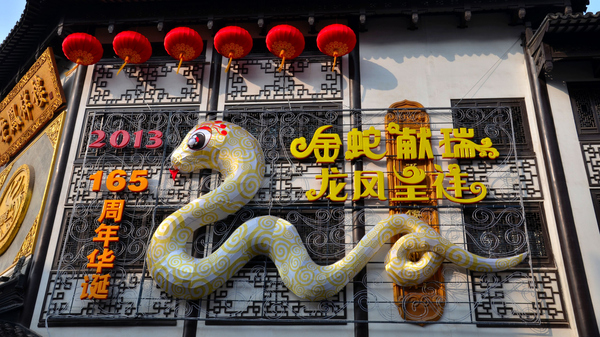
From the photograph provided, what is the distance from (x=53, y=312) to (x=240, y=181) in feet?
9.07

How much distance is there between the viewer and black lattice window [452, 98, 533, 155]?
696cm

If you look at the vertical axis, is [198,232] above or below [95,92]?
below

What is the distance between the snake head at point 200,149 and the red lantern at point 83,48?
2039 mm

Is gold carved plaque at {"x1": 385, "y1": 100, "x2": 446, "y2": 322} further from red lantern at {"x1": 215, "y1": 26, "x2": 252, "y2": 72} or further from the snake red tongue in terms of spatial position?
the snake red tongue

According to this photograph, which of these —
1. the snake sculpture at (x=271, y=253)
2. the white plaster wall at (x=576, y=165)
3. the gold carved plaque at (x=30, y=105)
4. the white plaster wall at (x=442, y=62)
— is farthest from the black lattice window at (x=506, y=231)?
the gold carved plaque at (x=30, y=105)

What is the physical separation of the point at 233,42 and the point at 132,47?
1.47 m

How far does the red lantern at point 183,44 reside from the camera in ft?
24.3

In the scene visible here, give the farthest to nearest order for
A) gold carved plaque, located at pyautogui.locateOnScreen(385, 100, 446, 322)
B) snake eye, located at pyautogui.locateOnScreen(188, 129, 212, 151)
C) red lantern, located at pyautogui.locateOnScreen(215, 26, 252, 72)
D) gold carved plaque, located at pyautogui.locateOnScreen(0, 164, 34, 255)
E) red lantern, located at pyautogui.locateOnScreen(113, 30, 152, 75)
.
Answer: gold carved plaque, located at pyautogui.locateOnScreen(0, 164, 34, 255) → red lantern, located at pyautogui.locateOnScreen(113, 30, 152, 75) → red lantern, located at pyautogui.locateOnScreen(215, 26, 252, 72) → snake eye, located at pyautogui.locateOnScreen(188, 129, 212, 151) → gold carved plaque, located at pyautogui.locateOnScreen(385, 100, 446, 322)

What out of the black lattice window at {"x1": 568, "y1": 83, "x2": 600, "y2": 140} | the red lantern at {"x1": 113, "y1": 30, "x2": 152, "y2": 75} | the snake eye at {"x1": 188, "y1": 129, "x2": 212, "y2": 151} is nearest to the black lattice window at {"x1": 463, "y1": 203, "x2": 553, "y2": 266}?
the black lattice window at {"x1": 568, "y1": 83, "x2": 600, "y2": 140}

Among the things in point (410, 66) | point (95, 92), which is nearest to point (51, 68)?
point (95, 92)

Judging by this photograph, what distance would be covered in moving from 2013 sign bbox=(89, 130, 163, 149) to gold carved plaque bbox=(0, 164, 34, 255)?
1437mm

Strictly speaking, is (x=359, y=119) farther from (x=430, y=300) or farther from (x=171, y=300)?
(x=171, y=300)

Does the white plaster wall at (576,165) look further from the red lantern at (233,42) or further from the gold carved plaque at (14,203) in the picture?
the gold carved plaque at (14,203)

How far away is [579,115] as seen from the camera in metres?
7.03
